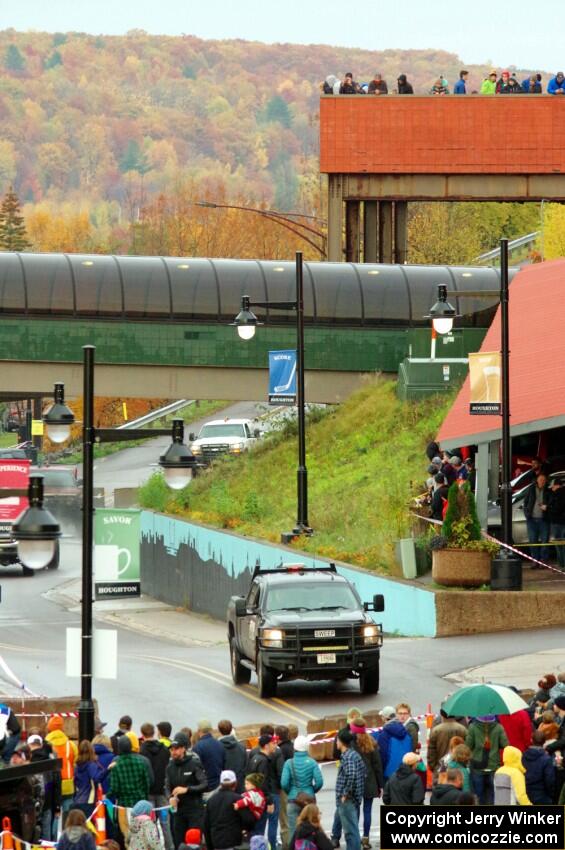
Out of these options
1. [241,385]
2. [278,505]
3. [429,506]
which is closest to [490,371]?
[429,506]

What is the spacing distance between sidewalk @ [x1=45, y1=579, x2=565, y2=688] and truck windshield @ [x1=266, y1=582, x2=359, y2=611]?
1.94 m

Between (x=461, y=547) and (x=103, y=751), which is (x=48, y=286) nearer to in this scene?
(x=461, y=547)

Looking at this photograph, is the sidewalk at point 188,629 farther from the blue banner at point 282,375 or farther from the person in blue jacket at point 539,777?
the person in blue jacket at point 539,777

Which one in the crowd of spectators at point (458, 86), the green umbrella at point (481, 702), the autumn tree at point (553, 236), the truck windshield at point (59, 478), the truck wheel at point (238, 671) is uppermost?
the crowd of spectators at point (458, 86)

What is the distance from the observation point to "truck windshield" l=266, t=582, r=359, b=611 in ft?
83.5

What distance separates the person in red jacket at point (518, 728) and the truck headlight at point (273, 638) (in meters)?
7.37

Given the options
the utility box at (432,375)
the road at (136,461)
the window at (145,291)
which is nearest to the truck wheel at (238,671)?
the utility box at (432,375)

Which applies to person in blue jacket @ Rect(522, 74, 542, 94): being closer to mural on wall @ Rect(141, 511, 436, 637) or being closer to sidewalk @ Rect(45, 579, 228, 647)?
mural on wall @ Rect(141, 511, 436, 637)

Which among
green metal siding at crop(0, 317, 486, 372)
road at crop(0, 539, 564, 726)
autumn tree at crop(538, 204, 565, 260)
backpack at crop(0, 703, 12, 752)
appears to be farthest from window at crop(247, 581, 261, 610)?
autumn tree at crop(538, 204, 565, 260)

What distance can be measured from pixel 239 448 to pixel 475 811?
45686 millimetres

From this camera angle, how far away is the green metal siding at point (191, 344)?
51500 millimetres

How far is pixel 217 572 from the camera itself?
42.0m

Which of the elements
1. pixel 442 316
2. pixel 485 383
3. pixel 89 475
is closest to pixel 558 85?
pixel 485 383

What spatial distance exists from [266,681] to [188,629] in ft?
49.4
